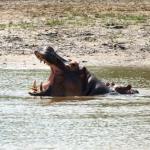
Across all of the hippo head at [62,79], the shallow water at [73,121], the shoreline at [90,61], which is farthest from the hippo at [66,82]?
the shoreline at [90,61]

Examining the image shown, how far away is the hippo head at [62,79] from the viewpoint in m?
13.6

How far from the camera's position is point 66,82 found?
13.9 metres

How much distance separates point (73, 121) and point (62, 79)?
7.59 feet

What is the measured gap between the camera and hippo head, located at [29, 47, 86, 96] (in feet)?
44.8

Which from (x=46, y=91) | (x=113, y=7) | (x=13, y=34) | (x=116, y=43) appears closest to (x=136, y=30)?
(x=116, y=43)

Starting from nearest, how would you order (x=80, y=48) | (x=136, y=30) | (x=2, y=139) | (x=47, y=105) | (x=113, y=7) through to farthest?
(x=2, y=139) → (x=47, y=105) → (x=80, y=48) → (x=136, y=30) → (x=113, y=7)

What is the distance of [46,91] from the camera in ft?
45.0

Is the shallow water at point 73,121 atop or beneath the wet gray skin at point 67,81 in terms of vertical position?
beneath

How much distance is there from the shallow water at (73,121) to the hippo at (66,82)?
0.17m

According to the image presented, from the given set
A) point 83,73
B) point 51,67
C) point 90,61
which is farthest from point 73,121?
point 90,61

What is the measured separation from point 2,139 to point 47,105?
8.70 feet

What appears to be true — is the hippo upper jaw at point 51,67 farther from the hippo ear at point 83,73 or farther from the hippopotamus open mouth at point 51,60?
the hippo ear at point 83,73

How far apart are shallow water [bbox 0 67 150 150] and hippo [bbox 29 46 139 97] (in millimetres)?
170

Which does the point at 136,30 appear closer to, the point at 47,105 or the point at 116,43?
the point at 116,43
